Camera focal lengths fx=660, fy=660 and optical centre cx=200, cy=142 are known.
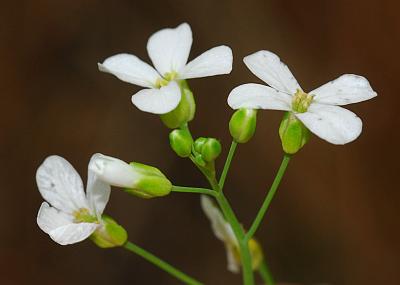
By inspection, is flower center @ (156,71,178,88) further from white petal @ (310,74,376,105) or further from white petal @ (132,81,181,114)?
white petal @ (310,74,376,105)

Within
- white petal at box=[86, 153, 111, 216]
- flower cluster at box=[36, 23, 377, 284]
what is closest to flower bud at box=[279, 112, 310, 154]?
flower cluster at box=[36, 23, 377, 284]

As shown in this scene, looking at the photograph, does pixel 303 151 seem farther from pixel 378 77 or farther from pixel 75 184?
pixel 75 184

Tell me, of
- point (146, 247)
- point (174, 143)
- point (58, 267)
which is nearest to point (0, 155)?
point (58, 267)

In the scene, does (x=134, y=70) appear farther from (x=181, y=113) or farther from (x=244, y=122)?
(x=244, y=122)

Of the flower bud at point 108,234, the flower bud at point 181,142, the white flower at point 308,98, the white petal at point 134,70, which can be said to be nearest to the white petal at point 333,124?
the white flower at point 308,98

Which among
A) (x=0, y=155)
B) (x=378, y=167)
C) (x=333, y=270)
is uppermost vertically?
(x=0, y=155)

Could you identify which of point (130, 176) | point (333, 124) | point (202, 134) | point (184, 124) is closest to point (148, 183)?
point (130, 176)
